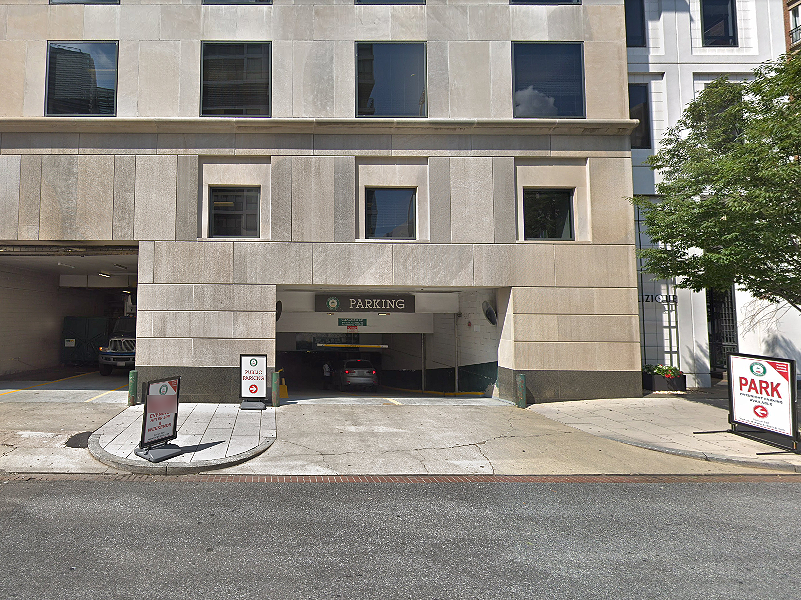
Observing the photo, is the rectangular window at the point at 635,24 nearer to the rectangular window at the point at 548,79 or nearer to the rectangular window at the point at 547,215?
the rectangular window at the point at 548,79

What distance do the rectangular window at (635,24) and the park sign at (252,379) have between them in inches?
639

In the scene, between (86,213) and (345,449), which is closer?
(345,449)

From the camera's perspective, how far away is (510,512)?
627cm

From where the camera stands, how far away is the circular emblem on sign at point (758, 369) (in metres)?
9.38

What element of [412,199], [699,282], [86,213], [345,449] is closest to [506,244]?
[412,199]

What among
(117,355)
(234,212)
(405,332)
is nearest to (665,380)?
(405,332)

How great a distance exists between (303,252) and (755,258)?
35.9 ft

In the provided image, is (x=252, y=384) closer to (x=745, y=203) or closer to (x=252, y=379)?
(x=252, y=379)

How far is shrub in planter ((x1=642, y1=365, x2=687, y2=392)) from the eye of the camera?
14992mm

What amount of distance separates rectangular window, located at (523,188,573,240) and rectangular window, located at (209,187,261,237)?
8016mm

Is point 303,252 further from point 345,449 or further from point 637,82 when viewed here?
point 637,82

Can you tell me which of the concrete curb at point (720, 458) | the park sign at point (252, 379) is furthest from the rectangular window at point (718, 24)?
the park sign at point (252, 379)

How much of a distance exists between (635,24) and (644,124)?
11.6ft

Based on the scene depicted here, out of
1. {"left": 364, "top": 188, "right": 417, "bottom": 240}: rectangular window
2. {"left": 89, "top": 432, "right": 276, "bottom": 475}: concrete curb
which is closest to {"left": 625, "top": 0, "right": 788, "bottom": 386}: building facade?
{"left": 364, "top": 188, "right": 417, "bottom": 240}: rectangular window
